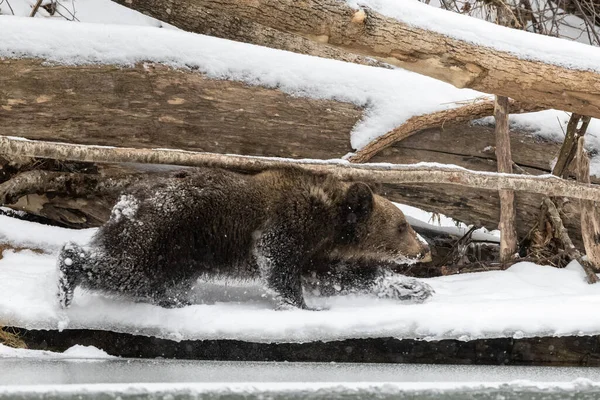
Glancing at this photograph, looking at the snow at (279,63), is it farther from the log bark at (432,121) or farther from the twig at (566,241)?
the twig at (566,241)

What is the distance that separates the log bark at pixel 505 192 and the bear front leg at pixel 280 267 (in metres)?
2.14

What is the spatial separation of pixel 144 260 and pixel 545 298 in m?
2.71

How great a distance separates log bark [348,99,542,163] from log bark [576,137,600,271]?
29.1 inches

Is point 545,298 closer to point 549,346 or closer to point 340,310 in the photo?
point 549,346

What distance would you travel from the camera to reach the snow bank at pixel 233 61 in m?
6.42

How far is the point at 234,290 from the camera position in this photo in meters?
5.45

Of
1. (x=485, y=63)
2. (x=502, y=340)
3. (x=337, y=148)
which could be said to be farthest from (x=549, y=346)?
(x=337, y=148)

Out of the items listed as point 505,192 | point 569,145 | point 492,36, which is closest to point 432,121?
point 505,192

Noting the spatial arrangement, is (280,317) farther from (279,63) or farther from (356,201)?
(279,63)

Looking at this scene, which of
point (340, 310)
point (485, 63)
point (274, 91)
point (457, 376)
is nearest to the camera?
point (457, 376)

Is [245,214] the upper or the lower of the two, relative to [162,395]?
lower

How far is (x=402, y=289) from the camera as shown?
5.71 metres

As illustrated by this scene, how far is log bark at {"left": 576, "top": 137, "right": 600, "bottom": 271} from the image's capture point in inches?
243

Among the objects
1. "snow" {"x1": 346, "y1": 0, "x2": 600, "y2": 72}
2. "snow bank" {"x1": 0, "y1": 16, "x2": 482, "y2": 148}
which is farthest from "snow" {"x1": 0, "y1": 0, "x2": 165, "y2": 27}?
"snow" {"x1": 346, "y1": 0, "x2": 600, "y2": 72}
